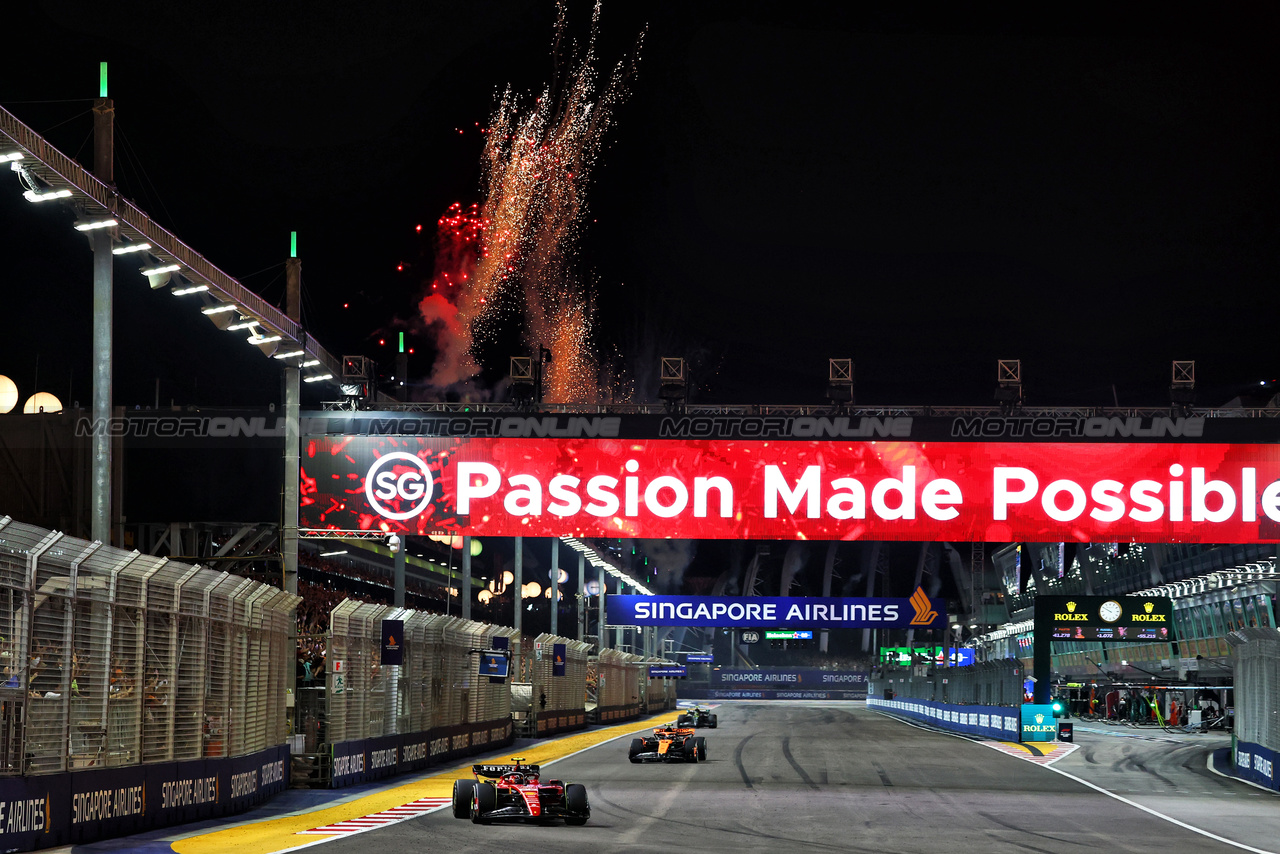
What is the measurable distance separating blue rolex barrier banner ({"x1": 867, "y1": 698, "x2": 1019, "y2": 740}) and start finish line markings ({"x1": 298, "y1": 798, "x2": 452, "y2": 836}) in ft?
100

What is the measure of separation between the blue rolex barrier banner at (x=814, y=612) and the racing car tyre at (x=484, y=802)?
A: 44.7 m

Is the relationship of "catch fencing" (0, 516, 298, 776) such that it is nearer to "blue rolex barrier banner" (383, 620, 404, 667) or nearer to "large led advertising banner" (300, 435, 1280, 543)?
"blue rolex barrier banner" (383, 620, 404, 667)

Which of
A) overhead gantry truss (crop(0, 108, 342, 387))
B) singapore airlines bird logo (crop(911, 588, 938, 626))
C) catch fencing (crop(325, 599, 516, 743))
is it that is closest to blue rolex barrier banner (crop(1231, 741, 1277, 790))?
catch fencing (crop(325, 599, 516, 743))

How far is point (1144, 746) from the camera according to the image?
4809 cm

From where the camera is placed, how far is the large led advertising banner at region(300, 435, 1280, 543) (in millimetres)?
40750

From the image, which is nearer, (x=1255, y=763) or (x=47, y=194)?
(x=47, y=194)

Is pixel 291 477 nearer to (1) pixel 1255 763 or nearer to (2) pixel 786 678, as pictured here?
(1) pixel 1255 763

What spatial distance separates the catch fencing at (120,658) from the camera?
598 inches

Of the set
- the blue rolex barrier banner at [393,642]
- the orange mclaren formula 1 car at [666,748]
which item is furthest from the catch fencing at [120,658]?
the orange mclaren formula 1 car at [666,748]

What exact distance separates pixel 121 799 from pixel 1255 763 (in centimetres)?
2419

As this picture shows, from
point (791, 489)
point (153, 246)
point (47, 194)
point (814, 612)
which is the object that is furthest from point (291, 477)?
point (814, 612)

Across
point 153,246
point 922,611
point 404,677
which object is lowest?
point 404,677

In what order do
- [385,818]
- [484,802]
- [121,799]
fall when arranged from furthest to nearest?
[385,818], [484,802], [121,799]

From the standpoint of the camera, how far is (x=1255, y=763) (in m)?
31.4
